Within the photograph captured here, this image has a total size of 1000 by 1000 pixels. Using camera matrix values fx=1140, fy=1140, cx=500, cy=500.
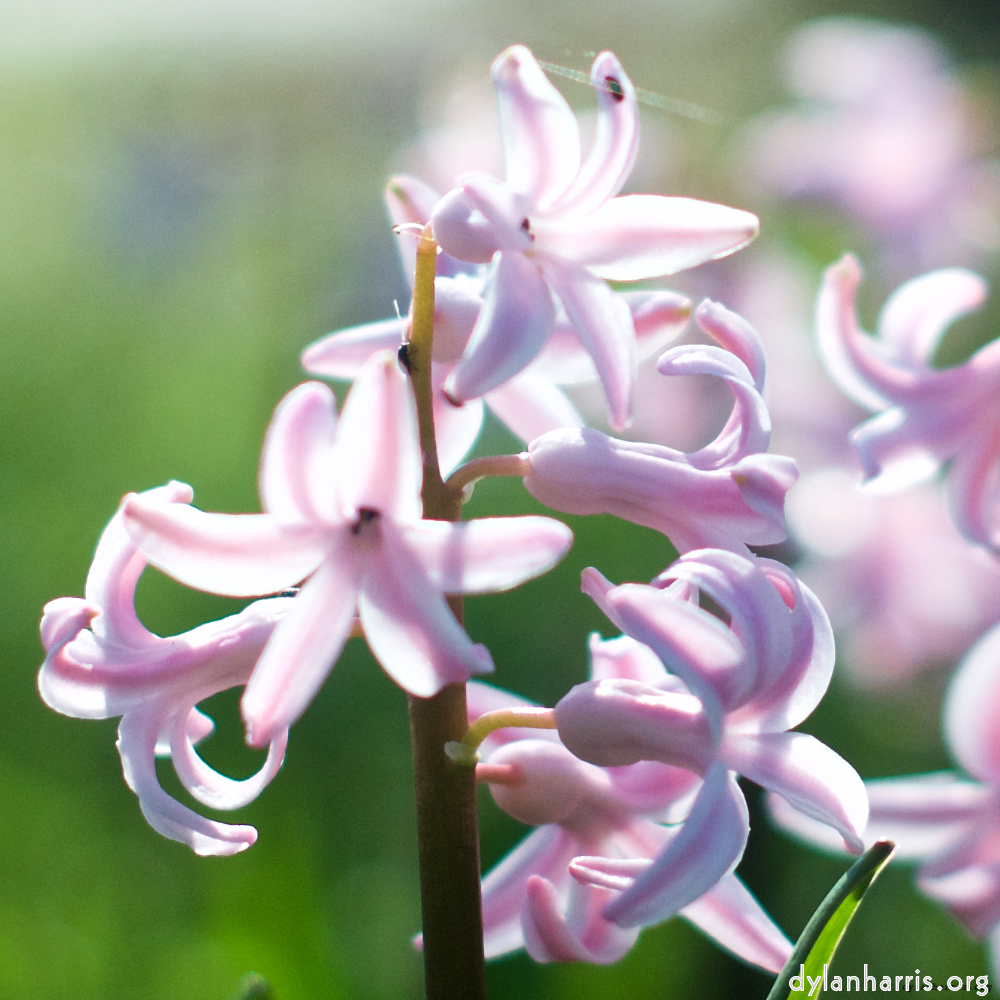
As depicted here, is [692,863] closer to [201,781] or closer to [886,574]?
[201,781]

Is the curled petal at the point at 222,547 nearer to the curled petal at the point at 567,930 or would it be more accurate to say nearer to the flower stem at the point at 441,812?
the flower stem at the point at 441,812

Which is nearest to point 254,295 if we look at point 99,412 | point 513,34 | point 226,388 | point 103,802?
point 226,388

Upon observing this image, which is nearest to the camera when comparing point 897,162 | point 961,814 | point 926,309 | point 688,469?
point 688,469

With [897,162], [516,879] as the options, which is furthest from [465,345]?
[897,162]

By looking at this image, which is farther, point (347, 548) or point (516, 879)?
point (516, 879)

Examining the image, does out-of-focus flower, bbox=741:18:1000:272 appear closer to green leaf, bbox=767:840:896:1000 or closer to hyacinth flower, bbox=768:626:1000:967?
hyacinth flower, bbox=768:626:1000:967

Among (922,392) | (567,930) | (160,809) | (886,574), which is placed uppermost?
(922,392)
